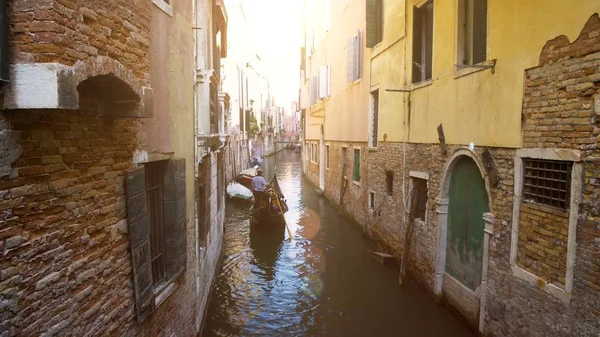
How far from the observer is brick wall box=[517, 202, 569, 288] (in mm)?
4062

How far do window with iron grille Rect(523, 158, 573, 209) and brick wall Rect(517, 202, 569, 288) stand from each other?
0.09m

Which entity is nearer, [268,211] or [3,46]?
[3,46]

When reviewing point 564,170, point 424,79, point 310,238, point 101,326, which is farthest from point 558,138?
point 310,238

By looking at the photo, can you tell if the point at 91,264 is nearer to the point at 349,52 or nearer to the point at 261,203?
the point at 261,203

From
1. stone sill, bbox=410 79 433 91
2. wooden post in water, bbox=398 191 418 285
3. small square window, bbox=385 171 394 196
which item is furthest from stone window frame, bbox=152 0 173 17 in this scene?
small square window, bbox=385 171 394 196

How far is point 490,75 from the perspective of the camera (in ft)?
17.1

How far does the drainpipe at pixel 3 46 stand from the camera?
1882 millimetres

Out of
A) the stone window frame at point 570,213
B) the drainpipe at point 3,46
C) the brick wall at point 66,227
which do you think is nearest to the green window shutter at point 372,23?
the stone window frame at point 570,213

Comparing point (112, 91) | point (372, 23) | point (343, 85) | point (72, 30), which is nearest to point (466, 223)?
point (112, 91)

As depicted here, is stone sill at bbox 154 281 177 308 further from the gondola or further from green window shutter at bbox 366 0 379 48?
green window shutter at bbox 366 0 379 48

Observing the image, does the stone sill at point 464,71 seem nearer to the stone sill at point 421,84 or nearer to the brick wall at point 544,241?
the stone sill at point 421,84

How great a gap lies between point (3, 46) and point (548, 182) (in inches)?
195

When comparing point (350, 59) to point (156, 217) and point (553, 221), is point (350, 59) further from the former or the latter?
point (156, 217)

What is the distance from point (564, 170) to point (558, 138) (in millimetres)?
343
